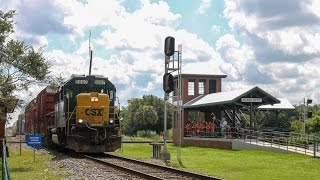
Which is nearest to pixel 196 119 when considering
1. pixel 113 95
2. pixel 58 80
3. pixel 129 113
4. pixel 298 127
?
pixel 298 127

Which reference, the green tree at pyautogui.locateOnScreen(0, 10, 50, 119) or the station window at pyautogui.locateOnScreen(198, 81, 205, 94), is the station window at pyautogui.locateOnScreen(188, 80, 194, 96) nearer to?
the station window at pyautogui.locateOnScreen(198, 81, 205, 94)

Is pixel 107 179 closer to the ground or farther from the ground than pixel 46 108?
closer to the ground

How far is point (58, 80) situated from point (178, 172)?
7340mm

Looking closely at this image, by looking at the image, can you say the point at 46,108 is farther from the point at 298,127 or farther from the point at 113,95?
the point at 298,127

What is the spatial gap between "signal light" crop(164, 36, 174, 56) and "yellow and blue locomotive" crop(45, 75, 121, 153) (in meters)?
3.79

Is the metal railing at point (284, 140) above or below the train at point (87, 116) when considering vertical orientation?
below

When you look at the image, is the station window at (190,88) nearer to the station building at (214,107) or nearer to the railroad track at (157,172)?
the station building at (214,107)

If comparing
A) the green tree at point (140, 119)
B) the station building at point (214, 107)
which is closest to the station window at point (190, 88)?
the station building at point (214, 107)

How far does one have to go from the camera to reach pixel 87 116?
960 inches

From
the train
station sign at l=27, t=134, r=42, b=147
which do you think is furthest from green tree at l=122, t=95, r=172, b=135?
station sign at l=27, t=134, r=42, b=147

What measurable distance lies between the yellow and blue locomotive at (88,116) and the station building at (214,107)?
21.2 ft

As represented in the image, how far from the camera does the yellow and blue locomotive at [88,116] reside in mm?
23719

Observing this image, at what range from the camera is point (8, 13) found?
66.4 feet

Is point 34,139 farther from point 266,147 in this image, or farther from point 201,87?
point 201,87
